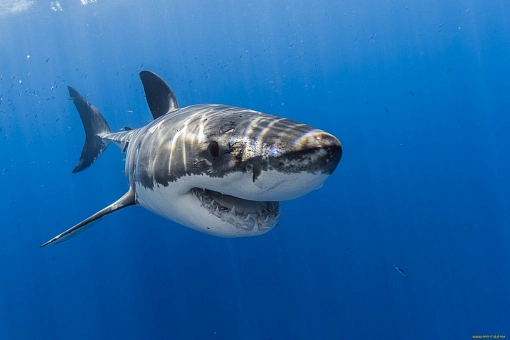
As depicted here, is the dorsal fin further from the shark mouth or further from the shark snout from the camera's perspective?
the shark snout

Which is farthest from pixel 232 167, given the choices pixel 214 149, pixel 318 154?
pixel 318 154

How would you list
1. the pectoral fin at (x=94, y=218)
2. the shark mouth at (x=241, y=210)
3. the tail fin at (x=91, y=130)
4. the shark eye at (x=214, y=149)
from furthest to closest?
the tail fin at (x=91, y=130) → the pectoral fin at (x=94, y=218) → the shark mouth at (x=241, y=210) → the shark eye at (x=214, y=149)

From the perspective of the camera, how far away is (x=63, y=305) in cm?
1553

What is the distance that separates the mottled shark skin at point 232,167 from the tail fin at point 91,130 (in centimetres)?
417

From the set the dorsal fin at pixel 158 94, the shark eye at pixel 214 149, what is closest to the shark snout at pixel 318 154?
the shark eye at pixel 214 149

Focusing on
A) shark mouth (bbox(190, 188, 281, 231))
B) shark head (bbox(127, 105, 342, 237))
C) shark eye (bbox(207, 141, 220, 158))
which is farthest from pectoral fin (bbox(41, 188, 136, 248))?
shark eye (bbox(207, 141, 220, 158))

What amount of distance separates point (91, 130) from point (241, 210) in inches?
234

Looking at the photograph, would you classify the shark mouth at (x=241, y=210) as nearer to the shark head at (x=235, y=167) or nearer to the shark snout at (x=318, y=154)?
the shark head at (x=235, y=167)

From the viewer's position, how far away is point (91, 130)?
22.5 feet

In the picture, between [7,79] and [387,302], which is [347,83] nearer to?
[7,79]

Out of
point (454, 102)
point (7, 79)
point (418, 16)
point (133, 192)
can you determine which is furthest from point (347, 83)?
point (133, 192)

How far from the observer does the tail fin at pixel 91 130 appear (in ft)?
21.9

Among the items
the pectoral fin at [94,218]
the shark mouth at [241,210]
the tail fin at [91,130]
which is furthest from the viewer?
the tail fin at [91,130]

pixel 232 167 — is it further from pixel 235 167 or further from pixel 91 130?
pixel 91 130
